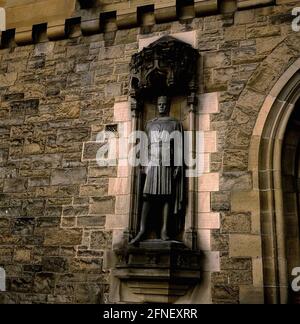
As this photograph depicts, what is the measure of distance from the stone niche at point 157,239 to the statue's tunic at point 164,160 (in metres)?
0.13

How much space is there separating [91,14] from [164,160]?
93.6 inches

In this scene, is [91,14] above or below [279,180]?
above

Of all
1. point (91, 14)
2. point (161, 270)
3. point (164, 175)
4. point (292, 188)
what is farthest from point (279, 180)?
point (91, 14)

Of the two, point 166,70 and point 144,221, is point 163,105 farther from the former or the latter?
point 144,221

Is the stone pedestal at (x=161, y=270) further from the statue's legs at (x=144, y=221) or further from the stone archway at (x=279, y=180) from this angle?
the stone archway at (x=279, y=180)

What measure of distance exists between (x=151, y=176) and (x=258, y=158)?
1.16 meters

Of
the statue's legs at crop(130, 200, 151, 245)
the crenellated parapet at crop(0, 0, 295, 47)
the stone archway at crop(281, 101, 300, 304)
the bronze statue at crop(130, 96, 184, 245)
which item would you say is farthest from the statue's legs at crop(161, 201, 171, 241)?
the crenellated parapet at crop(0, 0, 295, 47)

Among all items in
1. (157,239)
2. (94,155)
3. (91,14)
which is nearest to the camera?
(157,239)

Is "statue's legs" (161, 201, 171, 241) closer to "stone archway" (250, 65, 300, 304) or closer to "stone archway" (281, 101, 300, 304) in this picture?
"stone archway" (250, 65, 300, 304)

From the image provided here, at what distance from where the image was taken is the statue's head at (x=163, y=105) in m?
4.75

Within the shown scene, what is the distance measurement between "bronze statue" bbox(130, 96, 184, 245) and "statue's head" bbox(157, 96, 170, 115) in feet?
0.45

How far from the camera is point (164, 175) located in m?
4.42

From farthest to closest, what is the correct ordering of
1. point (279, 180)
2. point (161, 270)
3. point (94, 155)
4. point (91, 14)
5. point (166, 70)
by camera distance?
point (91, 14), point (94, 155), point (166, 70), point (279, 180), point (161, 270)
